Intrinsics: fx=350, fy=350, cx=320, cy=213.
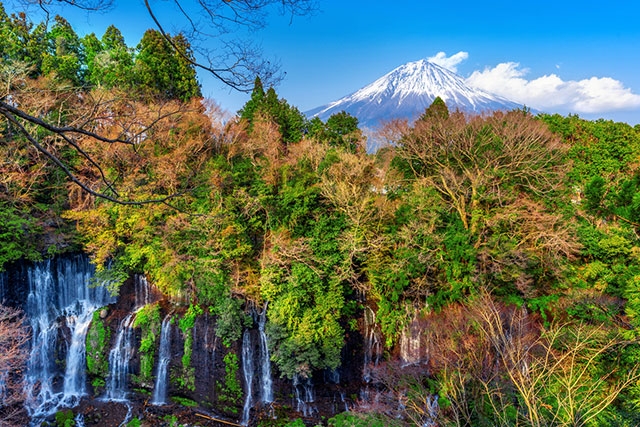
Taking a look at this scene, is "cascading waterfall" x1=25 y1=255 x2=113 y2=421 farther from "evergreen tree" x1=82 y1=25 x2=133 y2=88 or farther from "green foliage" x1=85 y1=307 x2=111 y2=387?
"evergreen tree" x1=82 y1=25 x2=133 y2=88

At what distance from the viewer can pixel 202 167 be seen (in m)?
14.9

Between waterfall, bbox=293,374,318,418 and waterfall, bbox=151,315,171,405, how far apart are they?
15.9 ft

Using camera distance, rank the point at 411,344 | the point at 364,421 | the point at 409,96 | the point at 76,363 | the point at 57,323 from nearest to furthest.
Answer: the point at 364,421, the point at 411,344, the point at 76,363, the point at 57,323, the point at 409,96

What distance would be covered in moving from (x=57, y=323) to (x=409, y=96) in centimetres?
4631

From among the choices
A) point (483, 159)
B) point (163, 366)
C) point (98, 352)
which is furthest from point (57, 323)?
point (483, 159)

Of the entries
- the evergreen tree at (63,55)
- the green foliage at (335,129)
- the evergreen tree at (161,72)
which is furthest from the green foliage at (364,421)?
the evergreen tree at (63,55)

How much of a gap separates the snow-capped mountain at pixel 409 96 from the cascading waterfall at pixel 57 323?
33.9 metres

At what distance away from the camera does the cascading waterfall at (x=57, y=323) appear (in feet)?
42.7

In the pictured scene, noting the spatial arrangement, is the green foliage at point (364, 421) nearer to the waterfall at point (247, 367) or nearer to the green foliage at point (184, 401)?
the waterfall at point (247, 367)

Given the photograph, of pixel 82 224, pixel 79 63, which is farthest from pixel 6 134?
pixel 79 63

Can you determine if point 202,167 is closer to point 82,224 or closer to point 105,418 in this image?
point 82,224

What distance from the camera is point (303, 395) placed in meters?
12.7

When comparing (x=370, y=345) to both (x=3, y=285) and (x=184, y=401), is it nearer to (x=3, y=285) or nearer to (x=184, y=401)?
(x=184, y=401)

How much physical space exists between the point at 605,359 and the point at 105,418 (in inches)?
624
